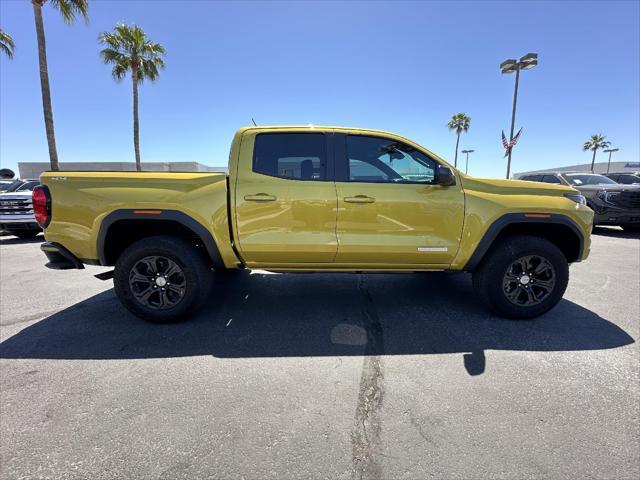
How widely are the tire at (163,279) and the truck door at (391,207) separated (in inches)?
59.6

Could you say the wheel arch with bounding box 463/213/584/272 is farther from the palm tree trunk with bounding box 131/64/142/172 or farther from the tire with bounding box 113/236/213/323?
the palm tree trunk with bounding box 131/64/142/172

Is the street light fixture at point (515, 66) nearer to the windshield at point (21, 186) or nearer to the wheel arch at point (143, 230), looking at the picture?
the wheel arch at point (143, 230)

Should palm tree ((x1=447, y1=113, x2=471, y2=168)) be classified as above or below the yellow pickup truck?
above

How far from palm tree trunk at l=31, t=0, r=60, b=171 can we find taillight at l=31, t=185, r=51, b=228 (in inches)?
519

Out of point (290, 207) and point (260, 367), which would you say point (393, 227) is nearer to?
point (290, 207)

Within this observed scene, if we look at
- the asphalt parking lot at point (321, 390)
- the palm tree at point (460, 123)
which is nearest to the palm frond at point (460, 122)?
the palm tree at point (460, 123)

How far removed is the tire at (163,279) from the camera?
3246 millimetres

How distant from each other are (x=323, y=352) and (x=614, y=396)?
2148mm

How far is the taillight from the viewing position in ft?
10.3

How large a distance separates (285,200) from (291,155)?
Answer: 53cm

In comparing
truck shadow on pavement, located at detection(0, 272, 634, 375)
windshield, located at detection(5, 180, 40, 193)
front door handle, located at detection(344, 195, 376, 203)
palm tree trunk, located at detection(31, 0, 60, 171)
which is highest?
palm tree trunk, located at detection(31, 0, 60, 171)

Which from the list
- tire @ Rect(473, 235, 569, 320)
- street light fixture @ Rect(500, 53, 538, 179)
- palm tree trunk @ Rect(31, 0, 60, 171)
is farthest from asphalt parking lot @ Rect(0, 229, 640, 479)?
street light fixture @ Rect(500, 53, 538, 179)

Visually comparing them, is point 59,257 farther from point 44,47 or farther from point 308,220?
point 44,47

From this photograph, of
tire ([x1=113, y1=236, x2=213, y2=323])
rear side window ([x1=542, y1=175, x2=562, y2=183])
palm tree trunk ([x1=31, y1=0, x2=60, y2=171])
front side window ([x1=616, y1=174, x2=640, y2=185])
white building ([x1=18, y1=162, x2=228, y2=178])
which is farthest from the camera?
white building ([x1=18, y1=162, x2=228, y2=178])
